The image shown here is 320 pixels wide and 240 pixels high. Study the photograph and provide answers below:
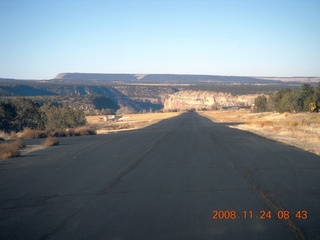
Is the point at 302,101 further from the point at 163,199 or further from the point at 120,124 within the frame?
the point at 163,199

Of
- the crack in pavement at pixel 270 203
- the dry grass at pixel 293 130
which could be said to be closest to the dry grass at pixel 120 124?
the dry grass at pixel 293 130

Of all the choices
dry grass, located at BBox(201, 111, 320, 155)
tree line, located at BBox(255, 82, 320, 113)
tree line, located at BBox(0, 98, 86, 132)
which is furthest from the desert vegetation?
tree line, located at BBox(255, 82, 320, 113)

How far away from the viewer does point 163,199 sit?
33.5ft

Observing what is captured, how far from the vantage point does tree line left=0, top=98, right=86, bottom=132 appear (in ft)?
168

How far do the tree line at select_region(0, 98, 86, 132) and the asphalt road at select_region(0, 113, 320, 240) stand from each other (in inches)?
1395

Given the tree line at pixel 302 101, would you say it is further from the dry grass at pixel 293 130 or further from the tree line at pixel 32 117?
the tree line at pixel 32 117

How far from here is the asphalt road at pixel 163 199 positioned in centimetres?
757

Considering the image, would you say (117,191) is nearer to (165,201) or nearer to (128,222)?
(165,201)

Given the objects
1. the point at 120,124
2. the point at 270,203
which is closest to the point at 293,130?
the point at 270,203

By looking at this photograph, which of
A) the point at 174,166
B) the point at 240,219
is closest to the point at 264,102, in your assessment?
the point at 174,166

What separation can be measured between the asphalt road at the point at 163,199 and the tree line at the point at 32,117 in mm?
35421
